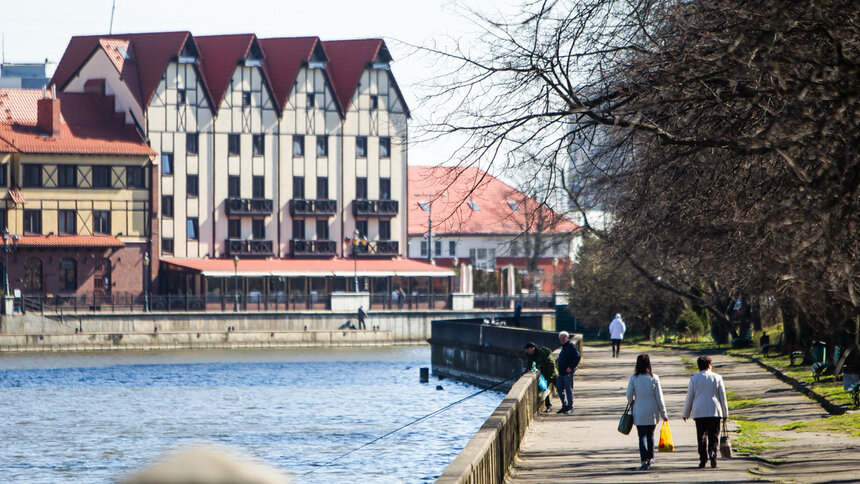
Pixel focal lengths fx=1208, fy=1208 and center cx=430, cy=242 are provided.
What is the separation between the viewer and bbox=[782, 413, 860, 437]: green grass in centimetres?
1903

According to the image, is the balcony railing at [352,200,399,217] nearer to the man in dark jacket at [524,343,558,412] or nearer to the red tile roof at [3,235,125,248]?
the red tile roof at [3,235,125,248]

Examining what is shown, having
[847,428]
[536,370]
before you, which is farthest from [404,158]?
[847,428]

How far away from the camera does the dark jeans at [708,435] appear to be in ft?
50.0

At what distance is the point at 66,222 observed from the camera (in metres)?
73.0

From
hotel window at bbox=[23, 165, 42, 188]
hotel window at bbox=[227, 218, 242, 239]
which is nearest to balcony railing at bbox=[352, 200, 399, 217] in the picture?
hotel window at bbox=[227, 218, 242, 239]

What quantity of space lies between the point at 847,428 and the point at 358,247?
6689 cm

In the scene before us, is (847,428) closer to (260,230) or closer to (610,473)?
(610,473)

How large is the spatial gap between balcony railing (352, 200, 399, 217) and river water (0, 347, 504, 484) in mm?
20623

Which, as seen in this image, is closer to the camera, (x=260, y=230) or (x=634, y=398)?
(x=634, y=398)

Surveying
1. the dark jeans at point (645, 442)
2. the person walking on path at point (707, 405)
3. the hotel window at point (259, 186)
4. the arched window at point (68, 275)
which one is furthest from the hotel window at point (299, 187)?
the person walking on path at point (707, 405)

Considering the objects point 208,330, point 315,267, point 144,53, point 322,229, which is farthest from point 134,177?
point 322,229

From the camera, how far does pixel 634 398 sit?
1580 cm

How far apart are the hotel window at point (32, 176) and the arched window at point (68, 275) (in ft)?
16.1

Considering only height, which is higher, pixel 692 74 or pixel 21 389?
pixel 692 74
